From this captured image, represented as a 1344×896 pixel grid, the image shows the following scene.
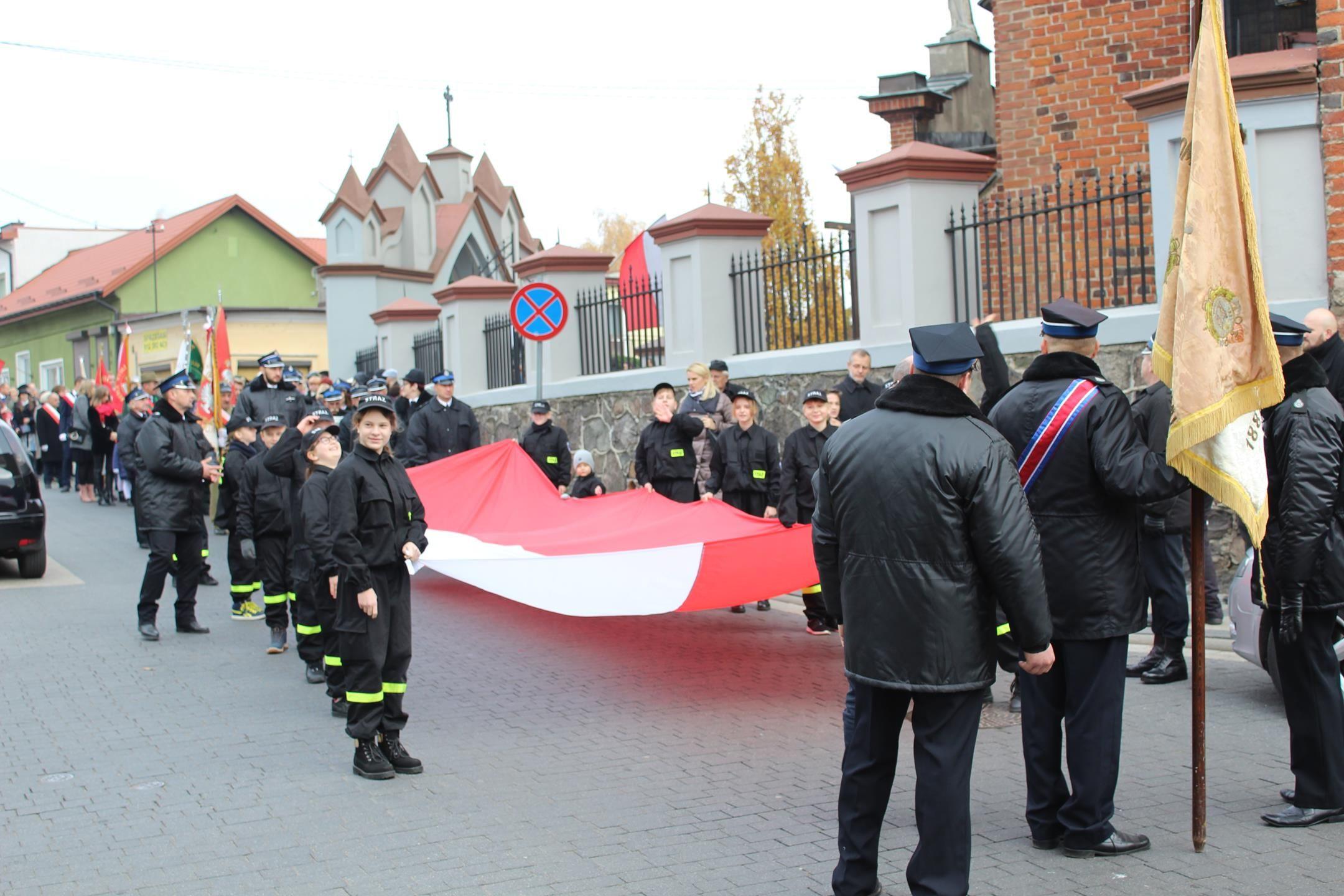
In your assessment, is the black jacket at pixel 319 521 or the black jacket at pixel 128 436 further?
the black jacket at pixel 128 436

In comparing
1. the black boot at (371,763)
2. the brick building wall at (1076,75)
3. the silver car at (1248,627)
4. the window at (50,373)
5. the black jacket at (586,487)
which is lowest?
the black boot at (371,763)

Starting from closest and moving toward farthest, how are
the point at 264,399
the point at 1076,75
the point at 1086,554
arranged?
the point at 1086,554, the point at 264,399, the point at 1076,75

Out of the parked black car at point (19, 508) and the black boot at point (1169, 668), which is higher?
the parked black car at point (19, 508)

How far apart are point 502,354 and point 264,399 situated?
716cm

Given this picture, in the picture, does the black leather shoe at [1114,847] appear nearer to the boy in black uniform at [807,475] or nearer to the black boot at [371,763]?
the black boot at [371,763]

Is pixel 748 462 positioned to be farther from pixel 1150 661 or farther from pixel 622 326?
pixel 622 326

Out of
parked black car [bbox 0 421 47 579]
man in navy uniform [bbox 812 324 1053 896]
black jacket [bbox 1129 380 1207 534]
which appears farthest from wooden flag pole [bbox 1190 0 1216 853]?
parked black car [bbox 0 421 47 579]

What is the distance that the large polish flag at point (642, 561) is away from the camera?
8.20 meters

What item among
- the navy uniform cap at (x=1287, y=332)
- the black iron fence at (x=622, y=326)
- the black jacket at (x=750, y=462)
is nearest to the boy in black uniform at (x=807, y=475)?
the black jacket at (x=750, y=462)

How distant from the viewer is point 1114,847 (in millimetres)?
4984

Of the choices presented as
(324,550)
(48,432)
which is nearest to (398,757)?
(324,550)

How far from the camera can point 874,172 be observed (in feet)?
40.5

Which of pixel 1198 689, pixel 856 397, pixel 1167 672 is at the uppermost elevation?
pixel 856 397

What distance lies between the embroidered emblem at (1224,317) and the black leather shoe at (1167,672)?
3.53 metres
